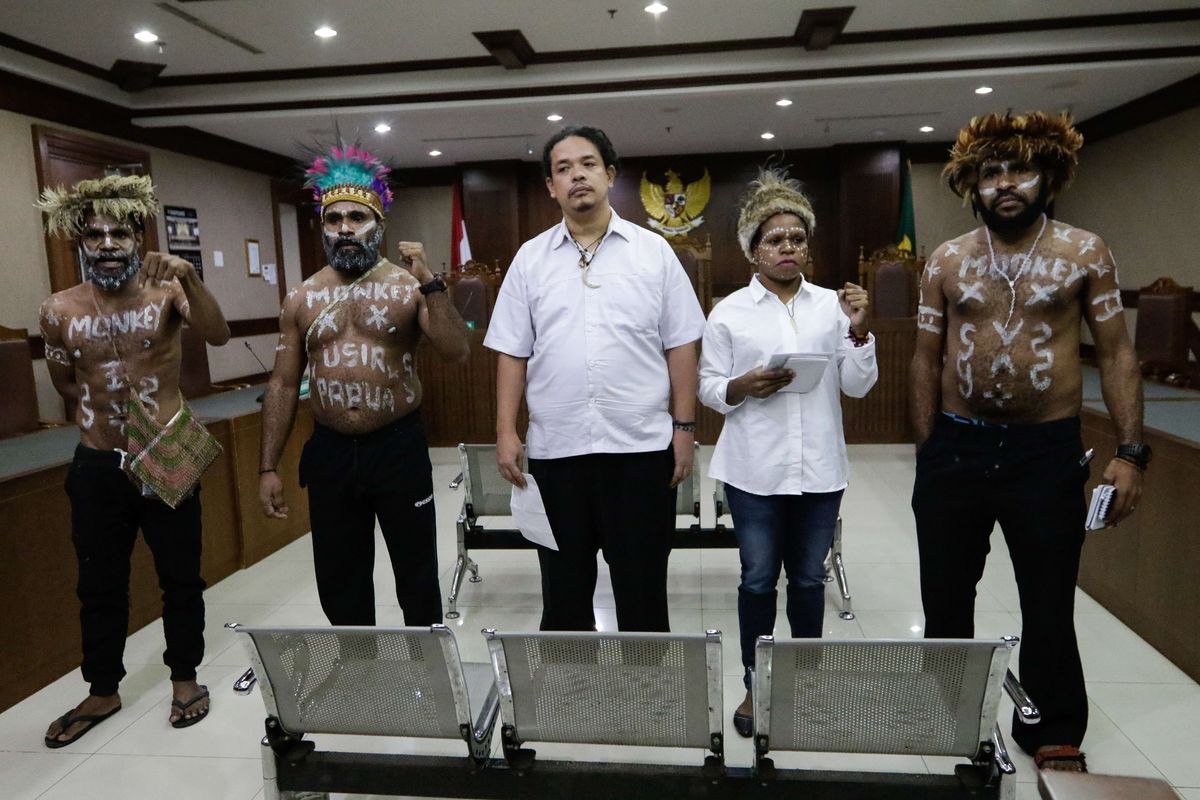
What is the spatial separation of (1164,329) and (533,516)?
5.07 metres

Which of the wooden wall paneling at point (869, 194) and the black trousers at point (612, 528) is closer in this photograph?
the black trousers at point (612, 528)

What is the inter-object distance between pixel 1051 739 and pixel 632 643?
1.33 metres

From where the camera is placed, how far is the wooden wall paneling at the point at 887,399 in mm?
6008

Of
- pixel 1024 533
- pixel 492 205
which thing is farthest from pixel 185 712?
pixel 492 205

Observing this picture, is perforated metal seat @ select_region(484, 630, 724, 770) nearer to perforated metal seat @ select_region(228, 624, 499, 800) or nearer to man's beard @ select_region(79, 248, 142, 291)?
perforated metal seat @ select_region(228, 624, 499, 800)

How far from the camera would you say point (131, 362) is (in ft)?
7.42

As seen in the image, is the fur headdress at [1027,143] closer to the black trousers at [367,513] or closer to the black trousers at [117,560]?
the black trousers at [367,513]

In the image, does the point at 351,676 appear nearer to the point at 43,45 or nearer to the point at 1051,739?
the point at 1051,739

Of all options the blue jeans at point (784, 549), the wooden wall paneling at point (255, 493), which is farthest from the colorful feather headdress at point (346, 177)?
the wooden wall paneling at point (255, 493)

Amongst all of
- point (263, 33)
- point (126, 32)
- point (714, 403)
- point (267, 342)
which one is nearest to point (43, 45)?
point (126, 32)

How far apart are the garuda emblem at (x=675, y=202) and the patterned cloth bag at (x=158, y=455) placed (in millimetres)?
8234

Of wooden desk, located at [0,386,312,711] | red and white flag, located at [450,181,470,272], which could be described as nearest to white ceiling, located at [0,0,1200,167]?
red and white flag, located at [450,181,470,272]

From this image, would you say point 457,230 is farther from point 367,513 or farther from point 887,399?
point 367,513

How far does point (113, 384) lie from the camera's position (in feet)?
7.39
